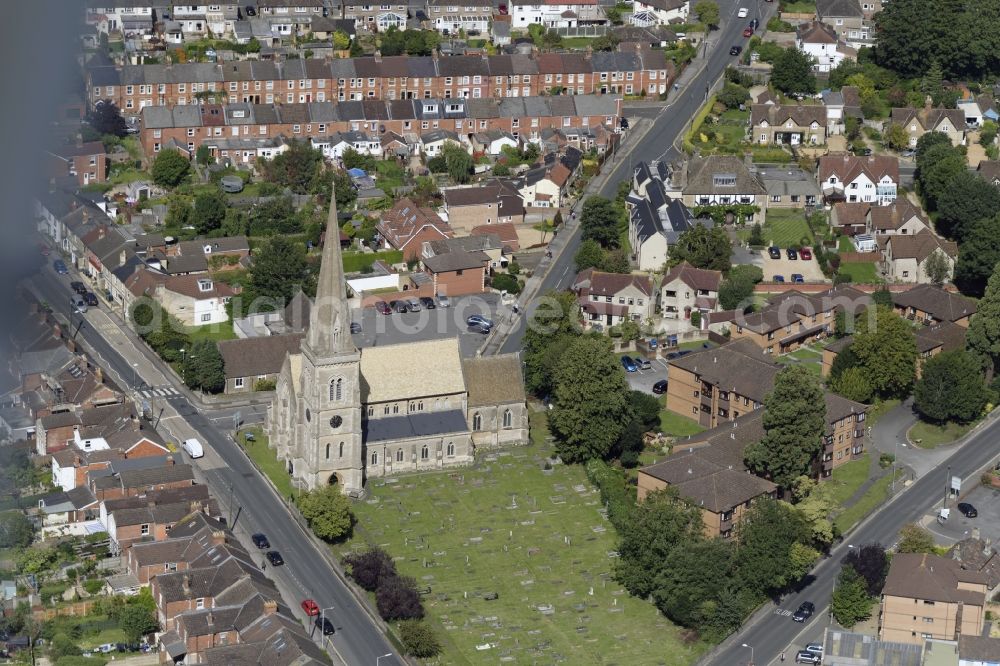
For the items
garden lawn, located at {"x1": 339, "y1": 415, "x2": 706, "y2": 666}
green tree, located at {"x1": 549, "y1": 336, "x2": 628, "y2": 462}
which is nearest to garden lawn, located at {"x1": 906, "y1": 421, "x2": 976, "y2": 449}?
green tree, located at {"x1": 549, "y1": 336, "x2": 628, "y2": 462}

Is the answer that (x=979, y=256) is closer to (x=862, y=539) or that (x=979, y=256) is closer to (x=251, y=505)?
(x=862, y=539)

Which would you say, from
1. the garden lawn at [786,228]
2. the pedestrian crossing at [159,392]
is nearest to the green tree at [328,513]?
the pedestrian crossing at [159,392]

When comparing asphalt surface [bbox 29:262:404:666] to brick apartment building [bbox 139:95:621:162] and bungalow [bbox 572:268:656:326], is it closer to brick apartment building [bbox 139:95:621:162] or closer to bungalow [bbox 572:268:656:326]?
bungalow [bbox 572:268:656:326]

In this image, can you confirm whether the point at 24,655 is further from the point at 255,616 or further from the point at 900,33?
the point at 900,33

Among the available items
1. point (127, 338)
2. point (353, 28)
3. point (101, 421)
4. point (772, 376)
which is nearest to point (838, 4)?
point (353, 28)

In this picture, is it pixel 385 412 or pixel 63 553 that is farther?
pixel 385 412

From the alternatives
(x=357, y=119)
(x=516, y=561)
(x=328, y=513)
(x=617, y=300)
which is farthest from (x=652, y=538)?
(x=357, y=119)
